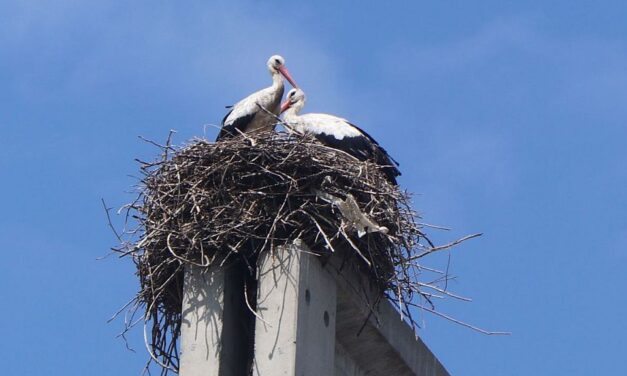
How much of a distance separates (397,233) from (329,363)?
1916mm

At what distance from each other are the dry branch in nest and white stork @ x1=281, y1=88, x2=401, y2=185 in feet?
5.02

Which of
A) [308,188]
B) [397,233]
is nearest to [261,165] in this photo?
[308,188]

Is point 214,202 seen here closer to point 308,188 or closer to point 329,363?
point 308,188

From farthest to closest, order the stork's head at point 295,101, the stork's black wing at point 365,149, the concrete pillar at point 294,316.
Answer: the stork's head at point 295,101, the stork's black wing at point 365,149, the concrete pillar at point 294,316

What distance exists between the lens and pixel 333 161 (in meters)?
15.0

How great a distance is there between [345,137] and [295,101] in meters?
1.69

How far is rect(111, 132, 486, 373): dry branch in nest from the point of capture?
1418 centimetres

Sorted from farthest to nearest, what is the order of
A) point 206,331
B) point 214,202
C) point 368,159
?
point 368,159 → point 214,202 → point 206,331

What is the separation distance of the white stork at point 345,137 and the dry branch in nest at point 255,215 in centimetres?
153

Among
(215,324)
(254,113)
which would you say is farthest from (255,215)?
(254,113)

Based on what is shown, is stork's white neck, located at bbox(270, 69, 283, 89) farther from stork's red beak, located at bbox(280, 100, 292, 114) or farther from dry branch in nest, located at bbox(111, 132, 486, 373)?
dry branch in nest, located at bbox(111, 132, 486, 373)

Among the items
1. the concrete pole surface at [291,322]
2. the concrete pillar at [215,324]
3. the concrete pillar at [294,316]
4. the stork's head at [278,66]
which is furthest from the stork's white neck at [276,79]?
the concrete pillar at [294,316]

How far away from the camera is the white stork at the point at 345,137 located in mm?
17016

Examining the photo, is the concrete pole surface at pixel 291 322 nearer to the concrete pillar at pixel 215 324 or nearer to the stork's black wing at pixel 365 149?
the concrete pillar at pixel 215 324
